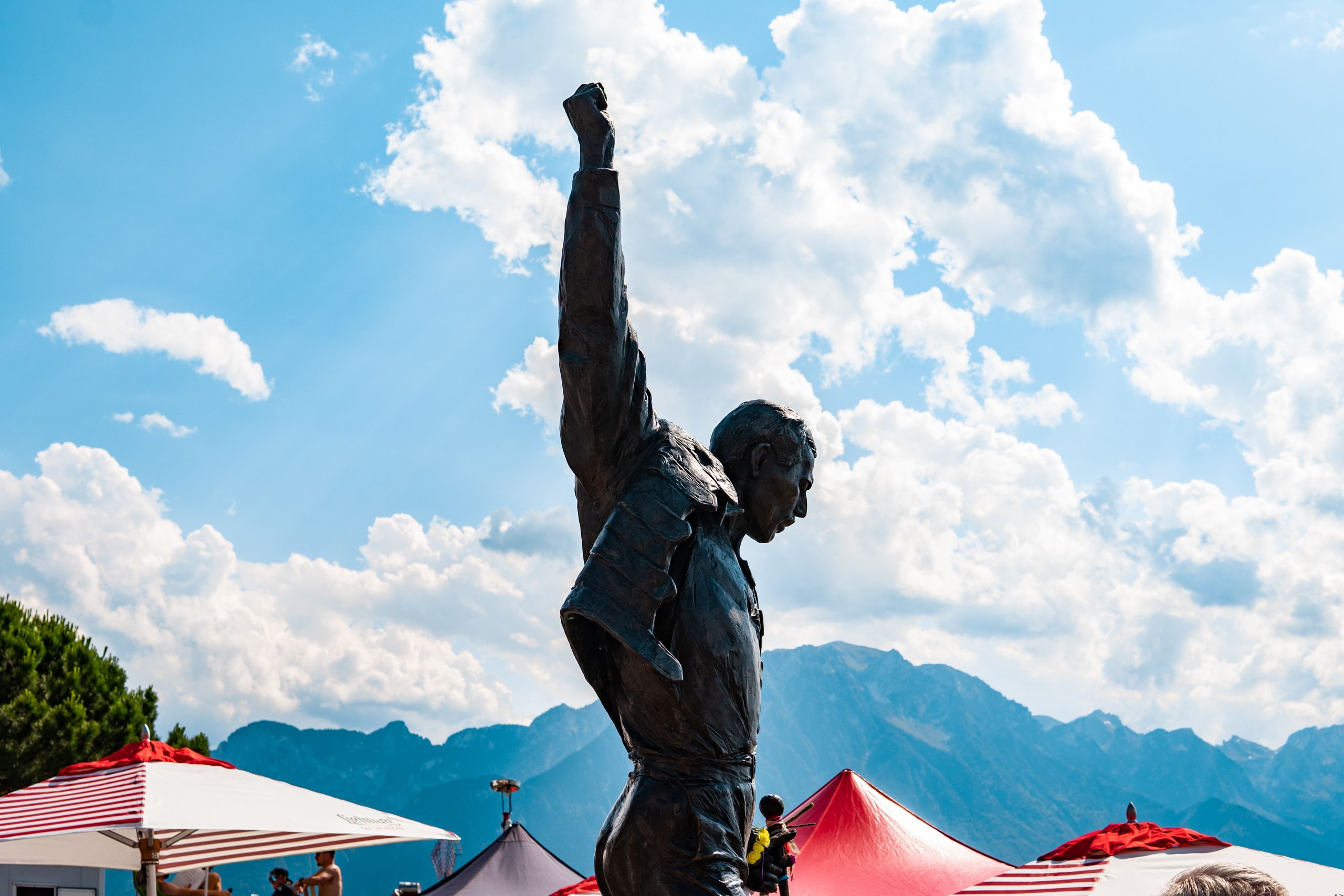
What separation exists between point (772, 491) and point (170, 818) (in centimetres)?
626

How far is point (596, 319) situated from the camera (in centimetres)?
339

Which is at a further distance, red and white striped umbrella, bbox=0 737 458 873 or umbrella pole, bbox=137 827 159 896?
umbrella pole, bbox=137 827 159 896

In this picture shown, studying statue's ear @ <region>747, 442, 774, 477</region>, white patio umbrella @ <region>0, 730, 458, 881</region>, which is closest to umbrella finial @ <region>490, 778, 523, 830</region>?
white patio umbrella @ <region>0, 730, 458, 881</region>

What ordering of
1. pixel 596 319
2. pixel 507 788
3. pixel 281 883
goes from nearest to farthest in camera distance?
pixel 596 319 → pixel 281 883 → pixel 507 788

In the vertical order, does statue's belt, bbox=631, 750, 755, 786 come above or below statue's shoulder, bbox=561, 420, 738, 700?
below

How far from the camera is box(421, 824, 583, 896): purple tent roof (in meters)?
15.5

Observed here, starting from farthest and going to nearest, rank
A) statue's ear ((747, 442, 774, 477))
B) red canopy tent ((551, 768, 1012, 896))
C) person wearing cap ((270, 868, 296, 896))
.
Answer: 1. red canopy tent ((551, 768, 1012, 896))
2. person wearing cap ((270, 868, 296, 896))
3. statue's ear ((747, 442, 774, 477))

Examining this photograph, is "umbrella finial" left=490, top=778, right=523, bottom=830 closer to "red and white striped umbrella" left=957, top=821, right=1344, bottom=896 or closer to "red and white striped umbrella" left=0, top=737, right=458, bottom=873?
"red and white striped umbrella" left=0, top=737, right=458, bottom=873

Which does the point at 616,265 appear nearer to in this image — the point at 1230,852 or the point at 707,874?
the point at 707,874

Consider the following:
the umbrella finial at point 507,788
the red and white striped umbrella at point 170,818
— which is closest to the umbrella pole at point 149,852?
the red and white striped umbrella at point 170,818

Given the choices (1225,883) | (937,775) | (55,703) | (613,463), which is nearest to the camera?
(1225,883)

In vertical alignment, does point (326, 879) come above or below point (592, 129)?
below

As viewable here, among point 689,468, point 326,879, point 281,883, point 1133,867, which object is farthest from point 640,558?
point 281,883

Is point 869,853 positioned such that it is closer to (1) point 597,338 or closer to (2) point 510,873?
(2) point 510,873
